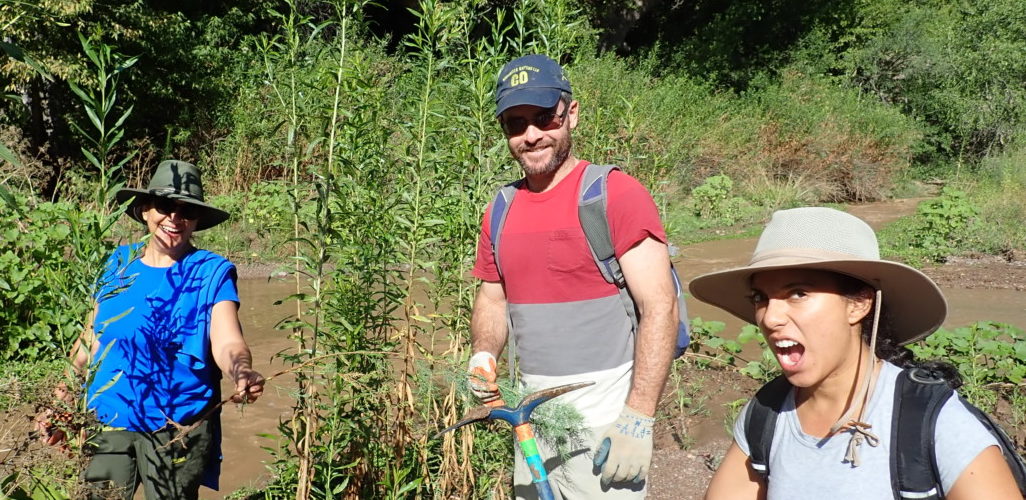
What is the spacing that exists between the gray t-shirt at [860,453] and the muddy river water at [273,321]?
1.59 meters

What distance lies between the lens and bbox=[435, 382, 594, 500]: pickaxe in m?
2.14

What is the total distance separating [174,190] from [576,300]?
5.13 ft

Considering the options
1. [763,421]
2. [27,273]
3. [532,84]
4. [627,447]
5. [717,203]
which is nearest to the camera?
[763,421]

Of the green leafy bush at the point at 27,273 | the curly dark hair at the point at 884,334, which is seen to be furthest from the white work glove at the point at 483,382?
the green leafy bush at the point at 27,273

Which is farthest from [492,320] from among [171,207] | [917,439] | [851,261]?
[917,439]

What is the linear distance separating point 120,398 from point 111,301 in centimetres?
35

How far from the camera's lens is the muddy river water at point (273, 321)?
17.0 ft

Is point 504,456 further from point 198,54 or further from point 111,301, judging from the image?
point 198,54

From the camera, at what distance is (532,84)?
8.42 ft

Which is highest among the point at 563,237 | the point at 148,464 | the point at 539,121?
the point at 539,121

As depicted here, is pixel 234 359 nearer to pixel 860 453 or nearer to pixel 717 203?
pixel 860 453

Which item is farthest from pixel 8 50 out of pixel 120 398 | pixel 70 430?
pixel 120 398

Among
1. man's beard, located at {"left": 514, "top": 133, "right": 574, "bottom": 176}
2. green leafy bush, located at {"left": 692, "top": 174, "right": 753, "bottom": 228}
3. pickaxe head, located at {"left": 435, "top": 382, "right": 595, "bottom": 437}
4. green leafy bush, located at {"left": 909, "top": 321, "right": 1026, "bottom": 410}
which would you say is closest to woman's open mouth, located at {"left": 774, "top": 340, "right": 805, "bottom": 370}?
pickaxe head, located at {"left": 435, "top": 382, "right": 595, "bottom": 437}

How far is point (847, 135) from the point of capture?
20266 mm
